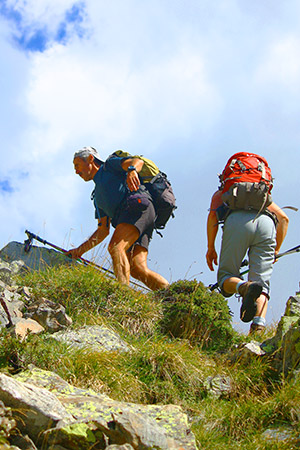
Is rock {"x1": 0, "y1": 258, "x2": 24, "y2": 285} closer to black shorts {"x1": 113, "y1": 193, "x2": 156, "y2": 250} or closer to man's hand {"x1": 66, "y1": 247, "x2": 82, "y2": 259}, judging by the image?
man's hand {"x1": 66, "y1": 247, "x2": 82, "y2": 259}

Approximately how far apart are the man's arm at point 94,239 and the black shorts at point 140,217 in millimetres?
586

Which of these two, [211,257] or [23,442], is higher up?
[211,257]

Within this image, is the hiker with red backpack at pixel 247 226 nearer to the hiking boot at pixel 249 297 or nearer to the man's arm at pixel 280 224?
the man's arm at pixel 280 224

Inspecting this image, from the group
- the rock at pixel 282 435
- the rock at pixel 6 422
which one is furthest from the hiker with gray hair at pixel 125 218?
the rock at pixel 6 422

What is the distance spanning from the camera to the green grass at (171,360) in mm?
4828

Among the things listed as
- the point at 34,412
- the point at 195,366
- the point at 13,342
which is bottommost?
the point at 34,412

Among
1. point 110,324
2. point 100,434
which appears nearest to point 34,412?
point 100,434

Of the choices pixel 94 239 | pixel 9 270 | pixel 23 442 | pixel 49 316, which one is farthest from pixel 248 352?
pixel 94 239

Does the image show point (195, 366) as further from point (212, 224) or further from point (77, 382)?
point (212, 224)

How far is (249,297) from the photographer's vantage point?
737 cm

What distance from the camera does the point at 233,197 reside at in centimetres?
842

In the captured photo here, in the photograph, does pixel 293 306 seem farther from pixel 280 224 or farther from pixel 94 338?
pixel 280 224

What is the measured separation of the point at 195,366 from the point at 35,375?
1.97 m

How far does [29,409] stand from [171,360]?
2.31 metres
